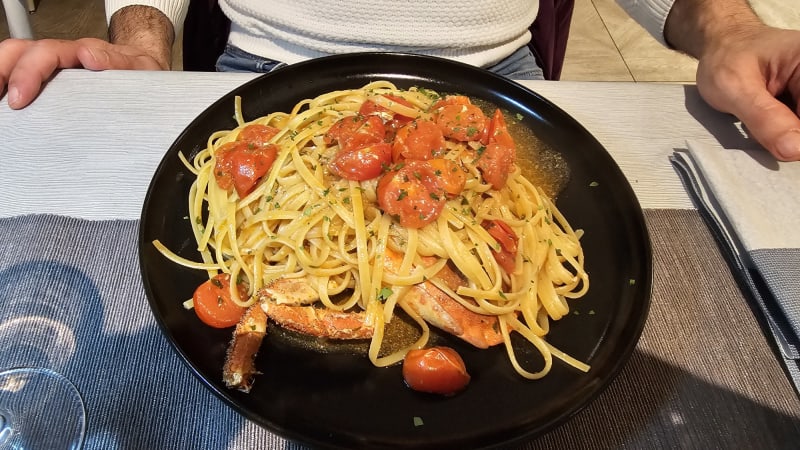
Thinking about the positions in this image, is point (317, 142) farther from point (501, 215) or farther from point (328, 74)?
point (501, 215)

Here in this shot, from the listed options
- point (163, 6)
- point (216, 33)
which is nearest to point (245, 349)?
point (163, 6)

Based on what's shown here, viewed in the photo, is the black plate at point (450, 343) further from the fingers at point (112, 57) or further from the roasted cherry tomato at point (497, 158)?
the fingers at point (112, 57)

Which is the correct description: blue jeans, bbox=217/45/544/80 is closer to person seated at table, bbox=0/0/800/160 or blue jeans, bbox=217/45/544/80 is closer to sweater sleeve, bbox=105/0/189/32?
person seated at table, bbox=0/0/800/160

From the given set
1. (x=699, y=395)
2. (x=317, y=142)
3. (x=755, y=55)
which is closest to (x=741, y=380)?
(x=699, y=395)

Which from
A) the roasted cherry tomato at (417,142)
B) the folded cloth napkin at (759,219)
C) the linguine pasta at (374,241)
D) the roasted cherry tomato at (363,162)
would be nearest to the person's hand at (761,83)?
the folded cloth napkin at (759,219)

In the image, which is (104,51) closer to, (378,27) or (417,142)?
(378,27)
